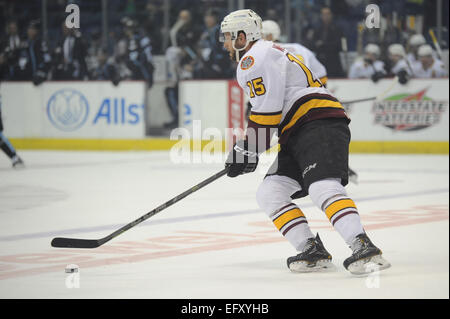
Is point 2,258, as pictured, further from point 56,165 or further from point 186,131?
point 186,131

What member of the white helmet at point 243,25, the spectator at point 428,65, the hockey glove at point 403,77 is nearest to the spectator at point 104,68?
the hockey glove at point 403,77

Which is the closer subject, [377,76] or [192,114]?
[377,76]

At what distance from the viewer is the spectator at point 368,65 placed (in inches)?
474

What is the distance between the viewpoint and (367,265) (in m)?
3.91

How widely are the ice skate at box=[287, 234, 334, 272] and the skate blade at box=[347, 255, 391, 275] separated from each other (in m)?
0.23

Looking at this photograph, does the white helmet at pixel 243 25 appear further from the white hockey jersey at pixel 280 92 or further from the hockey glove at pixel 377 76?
the hockey glove at pixel 377 76

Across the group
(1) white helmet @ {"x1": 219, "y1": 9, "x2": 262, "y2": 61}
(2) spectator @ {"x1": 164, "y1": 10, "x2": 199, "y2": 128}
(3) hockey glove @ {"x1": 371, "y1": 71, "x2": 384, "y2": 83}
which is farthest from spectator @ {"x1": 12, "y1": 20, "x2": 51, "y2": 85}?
(1) white helmet @ {"x1": 219, "y1": 9, "x2": 262, "y2": 61}

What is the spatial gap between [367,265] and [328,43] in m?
8.44

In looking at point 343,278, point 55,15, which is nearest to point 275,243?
point 343,278

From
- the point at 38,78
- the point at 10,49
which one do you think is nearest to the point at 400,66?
the point at 38,78

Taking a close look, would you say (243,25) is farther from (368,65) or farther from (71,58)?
(71,58)

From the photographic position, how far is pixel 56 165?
425 inches

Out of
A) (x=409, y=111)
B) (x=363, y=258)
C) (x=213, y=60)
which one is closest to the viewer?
(x=363, y=258)

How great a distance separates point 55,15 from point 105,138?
214 centimetres
